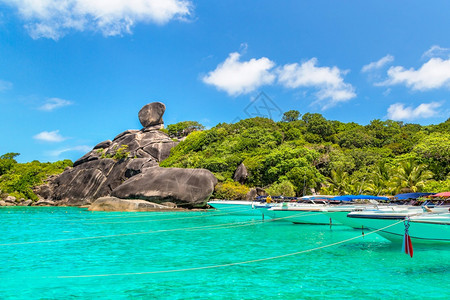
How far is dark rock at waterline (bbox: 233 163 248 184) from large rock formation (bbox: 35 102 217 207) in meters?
7.89

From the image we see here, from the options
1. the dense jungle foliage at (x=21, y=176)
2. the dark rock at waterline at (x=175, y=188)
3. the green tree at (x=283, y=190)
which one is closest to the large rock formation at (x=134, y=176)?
the dark rock at waterline at (x=175, y=188)

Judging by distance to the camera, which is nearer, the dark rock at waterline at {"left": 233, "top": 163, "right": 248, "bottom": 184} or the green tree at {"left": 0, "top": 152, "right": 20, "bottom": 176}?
the dark rock at waterline at {"left": 233, "top": 163, "right": 248, "bottom": 184}

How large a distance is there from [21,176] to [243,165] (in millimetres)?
37132

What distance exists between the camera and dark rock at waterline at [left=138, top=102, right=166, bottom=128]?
69438mm

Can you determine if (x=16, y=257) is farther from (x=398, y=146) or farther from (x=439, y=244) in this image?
(x=398, y=146)

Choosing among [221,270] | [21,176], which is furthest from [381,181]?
[21,176]

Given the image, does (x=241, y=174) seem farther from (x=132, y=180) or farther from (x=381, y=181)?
(x=381, y=181)

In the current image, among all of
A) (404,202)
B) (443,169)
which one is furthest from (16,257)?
(443,169)

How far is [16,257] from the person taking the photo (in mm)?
11812

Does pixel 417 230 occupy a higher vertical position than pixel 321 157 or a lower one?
lower

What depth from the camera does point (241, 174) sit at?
1853 inches

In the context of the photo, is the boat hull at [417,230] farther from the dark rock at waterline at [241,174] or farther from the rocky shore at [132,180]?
the dark rock at waterline at [241,174]

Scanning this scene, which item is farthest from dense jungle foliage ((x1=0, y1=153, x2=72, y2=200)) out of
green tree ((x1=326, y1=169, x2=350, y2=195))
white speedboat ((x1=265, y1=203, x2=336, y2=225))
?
white speedboat ((x1=265, y1=203, x2=336, y2=225))

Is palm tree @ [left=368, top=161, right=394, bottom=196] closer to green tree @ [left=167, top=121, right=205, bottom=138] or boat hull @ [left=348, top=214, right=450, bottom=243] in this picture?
boat hull @ [left=348, top=214, right=450, bottom=243]
